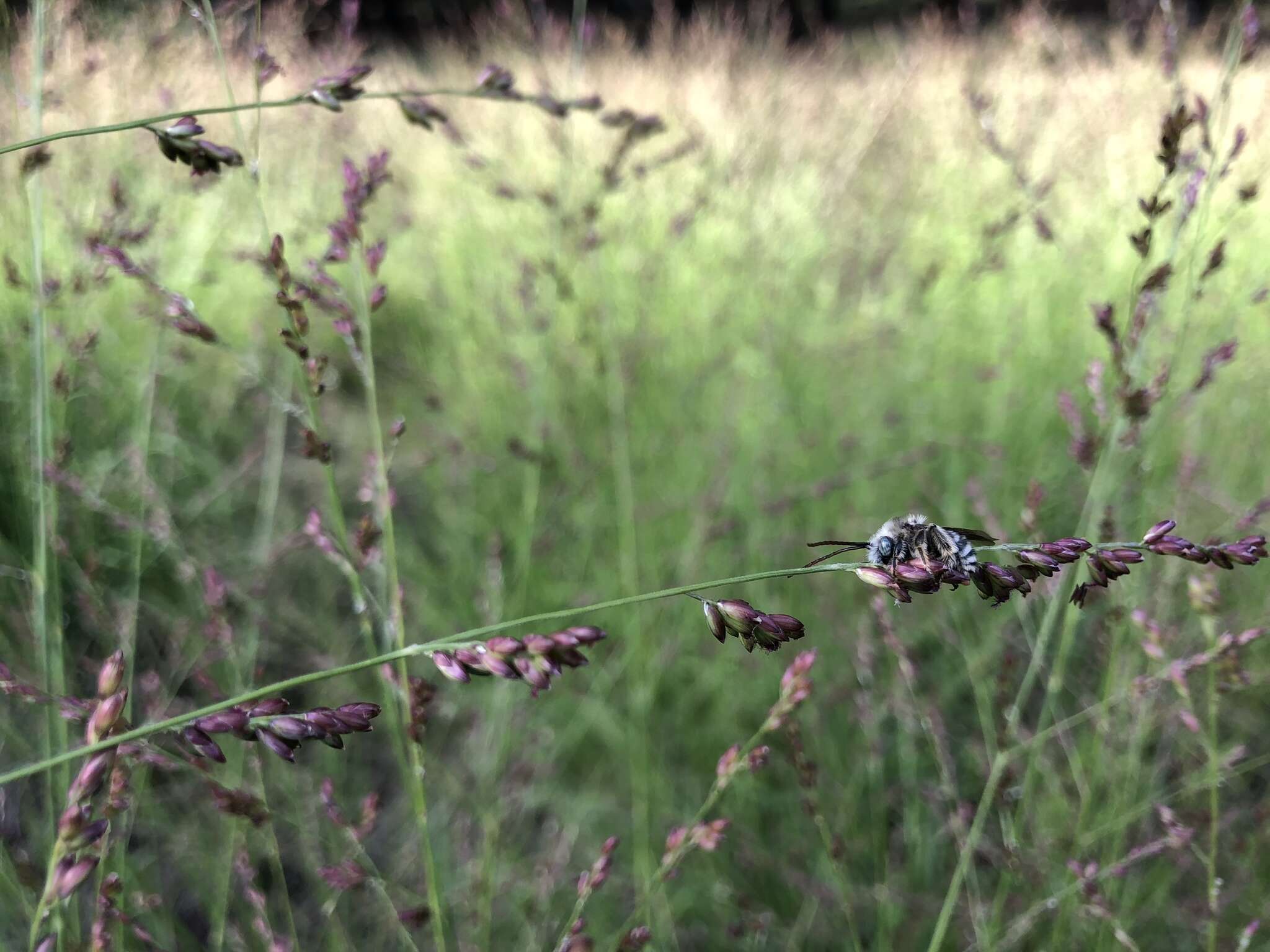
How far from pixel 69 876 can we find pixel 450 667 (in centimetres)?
23

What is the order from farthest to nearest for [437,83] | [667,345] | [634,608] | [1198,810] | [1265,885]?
1. [437,83]
2. [667,345]
3. [634,608]
4. [1265,885]
5. [1198,810]

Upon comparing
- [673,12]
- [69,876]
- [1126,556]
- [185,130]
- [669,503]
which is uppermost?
[673,12]

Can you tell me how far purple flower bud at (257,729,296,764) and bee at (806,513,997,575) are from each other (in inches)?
15.5

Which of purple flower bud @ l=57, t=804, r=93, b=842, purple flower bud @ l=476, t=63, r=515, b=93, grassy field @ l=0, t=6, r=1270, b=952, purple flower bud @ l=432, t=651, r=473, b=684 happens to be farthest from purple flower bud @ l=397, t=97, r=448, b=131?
purple flower bud @ l=57, t=804, r=93, b=842

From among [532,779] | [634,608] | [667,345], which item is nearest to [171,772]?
[532,779]

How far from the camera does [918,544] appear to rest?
75cm

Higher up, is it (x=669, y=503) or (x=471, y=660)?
(x=471, y=660)

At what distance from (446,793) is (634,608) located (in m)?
0.56

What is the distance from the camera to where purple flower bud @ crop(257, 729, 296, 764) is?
51cm

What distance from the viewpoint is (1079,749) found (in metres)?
1.77

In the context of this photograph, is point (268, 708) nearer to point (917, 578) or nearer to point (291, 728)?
point (291, 728)

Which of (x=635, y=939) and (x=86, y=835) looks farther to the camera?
(x=635, y=939)

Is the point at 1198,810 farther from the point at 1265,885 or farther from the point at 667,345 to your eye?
the point at 667,345

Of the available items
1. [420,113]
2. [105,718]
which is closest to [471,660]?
[105,718]
